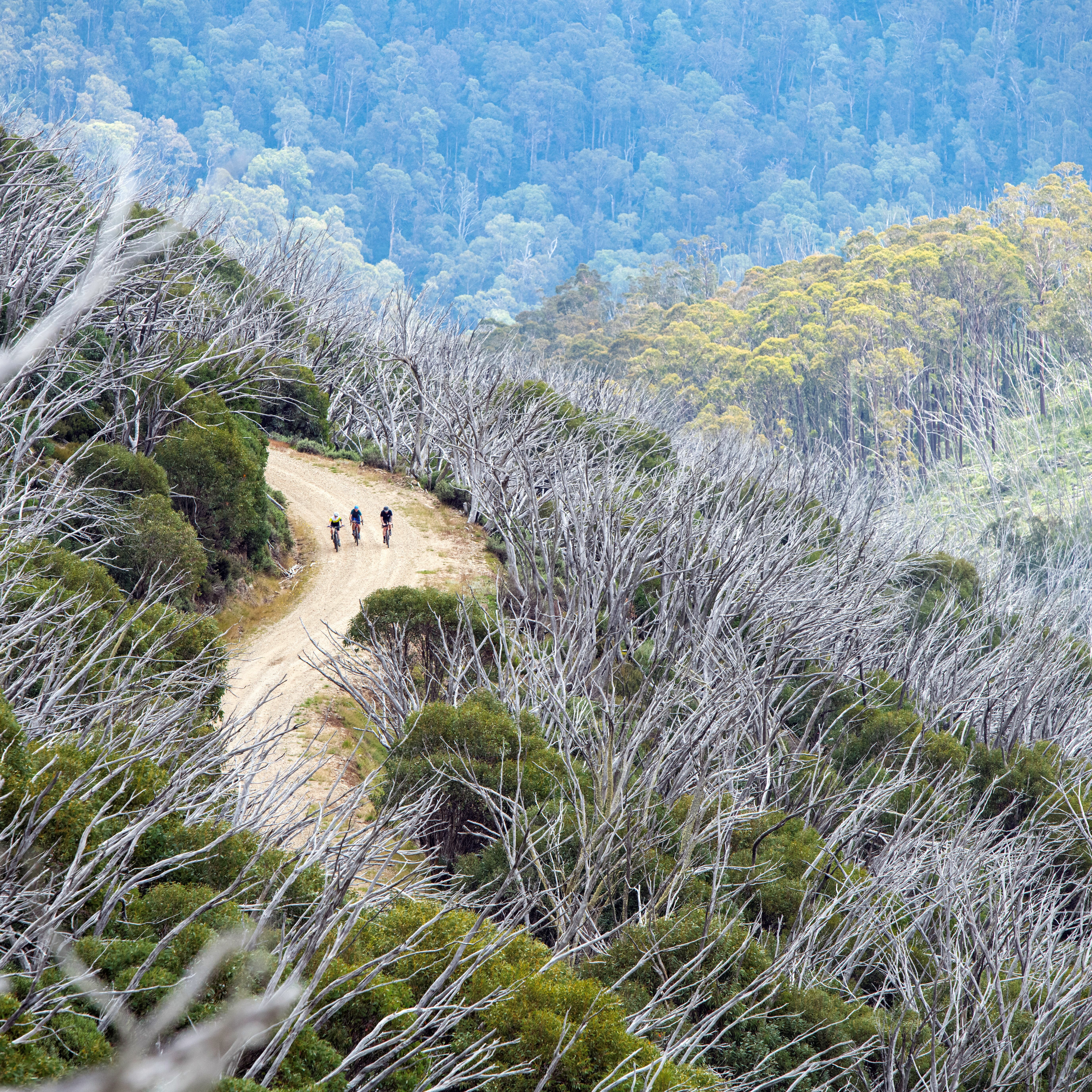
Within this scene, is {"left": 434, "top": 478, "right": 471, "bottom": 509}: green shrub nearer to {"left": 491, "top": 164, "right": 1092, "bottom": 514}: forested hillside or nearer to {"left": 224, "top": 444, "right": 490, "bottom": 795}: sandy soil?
{"left": 224, "top": 444, "right": 490, "bottom": 795}: sandy soil

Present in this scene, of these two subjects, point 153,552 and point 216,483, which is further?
point 216,483

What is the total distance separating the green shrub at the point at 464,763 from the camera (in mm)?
11672

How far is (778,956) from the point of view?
9336mm

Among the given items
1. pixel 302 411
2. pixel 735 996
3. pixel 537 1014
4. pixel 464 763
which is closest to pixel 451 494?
pixel 302 411

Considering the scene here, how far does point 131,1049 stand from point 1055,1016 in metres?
9.39

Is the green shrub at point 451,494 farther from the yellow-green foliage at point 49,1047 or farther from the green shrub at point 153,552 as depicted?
the yellow-green foliage at point 49,1047

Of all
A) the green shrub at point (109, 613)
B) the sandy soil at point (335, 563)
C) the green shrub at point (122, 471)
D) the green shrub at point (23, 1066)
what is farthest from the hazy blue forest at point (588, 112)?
the green shrub at point (23, 1066)

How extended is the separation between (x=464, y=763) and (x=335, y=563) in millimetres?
12268

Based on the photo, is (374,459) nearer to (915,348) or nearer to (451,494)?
(451,494)

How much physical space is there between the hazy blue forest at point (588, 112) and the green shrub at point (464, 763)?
10962cm

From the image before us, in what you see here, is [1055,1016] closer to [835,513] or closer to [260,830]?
[260,830]

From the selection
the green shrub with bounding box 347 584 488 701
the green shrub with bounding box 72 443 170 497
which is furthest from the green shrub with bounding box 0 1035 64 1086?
the green shrub with bounding box 72 443 170 497

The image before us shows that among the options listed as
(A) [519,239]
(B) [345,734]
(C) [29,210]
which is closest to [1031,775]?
(B) [345,734]

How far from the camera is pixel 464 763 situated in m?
11.5
